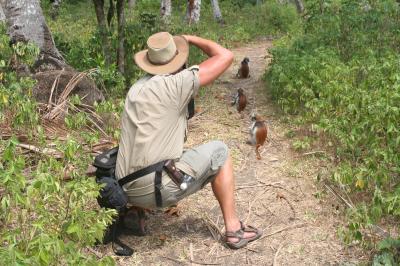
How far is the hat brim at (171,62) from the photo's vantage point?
165 inches

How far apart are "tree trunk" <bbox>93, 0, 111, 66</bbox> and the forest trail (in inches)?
88.5

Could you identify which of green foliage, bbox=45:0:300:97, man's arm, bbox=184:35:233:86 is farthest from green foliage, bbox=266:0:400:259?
green foliage, bbox=45:0:300:97

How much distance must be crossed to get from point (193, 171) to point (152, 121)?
515 millimetres

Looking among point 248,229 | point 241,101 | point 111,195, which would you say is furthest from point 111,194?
point 241,101

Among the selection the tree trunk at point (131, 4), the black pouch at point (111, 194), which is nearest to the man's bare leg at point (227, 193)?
the black pouch at point (111, 194)

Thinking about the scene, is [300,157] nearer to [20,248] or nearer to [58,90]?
[58,90]

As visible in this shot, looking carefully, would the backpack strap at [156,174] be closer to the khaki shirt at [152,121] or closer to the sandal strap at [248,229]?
the khaki shirt at [152,121]

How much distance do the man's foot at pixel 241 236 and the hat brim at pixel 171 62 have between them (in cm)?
143

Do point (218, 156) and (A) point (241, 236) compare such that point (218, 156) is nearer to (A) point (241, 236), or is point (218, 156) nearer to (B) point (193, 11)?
(A) point (241, 236)

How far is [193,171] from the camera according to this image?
163 inches

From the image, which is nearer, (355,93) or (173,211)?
(173,211)

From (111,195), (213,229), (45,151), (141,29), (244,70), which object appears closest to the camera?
(111,195)

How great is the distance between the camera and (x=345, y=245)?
4.16m

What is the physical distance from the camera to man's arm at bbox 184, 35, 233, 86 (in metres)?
4.19
